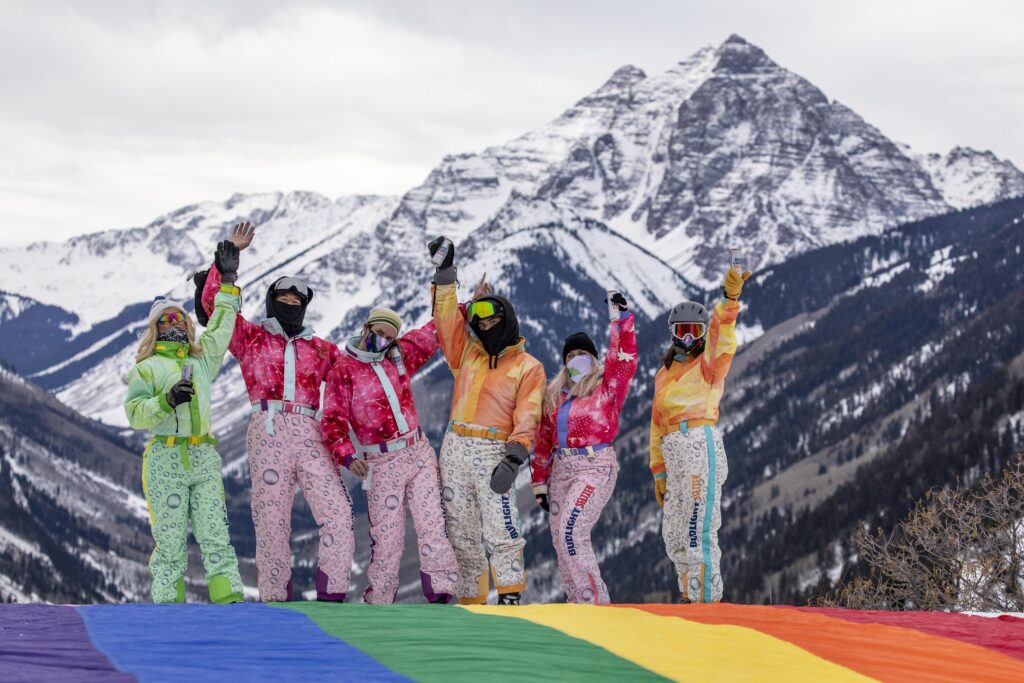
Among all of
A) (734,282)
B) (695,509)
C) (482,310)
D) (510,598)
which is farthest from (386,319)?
(695,509)

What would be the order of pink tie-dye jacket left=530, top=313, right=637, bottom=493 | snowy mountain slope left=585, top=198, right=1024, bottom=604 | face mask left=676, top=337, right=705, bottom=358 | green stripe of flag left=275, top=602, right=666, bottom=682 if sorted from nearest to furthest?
green stripe of flag left=275, top=602, right=666, bottom=682 → pink tie-dye jacket left=530, top=313, right=637, bottom=493 → face mask left=676, top=337, right=705, bottom=358 → snowy mountain slope left=585, top=198, right=1024, bottom=604

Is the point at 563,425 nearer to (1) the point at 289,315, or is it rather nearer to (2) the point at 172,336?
(1) the point at 289,315

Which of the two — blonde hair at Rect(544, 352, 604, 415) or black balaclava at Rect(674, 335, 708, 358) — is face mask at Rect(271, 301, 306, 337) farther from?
black balaclava at Rect(674, 335, 708, 358)

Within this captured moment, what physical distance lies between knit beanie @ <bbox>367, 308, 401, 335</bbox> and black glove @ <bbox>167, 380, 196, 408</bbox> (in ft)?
6.84

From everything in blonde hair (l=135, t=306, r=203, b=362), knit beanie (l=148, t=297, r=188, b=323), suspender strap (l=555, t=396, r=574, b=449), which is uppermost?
knit beanie (l=148, t=297, r=188, b=323)

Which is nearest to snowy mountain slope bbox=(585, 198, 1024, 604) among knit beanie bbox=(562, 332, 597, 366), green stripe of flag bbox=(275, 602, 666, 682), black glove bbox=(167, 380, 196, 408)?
knit beanie bbox=(562, 332, 597, 366)

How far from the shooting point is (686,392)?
13281 millimetres

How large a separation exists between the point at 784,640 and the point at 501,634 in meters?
2.31

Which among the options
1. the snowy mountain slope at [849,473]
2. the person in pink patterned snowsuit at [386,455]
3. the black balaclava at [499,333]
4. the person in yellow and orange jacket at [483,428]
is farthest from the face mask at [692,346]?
the snowy mountain slope at [849,473]

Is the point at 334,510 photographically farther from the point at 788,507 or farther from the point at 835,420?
the point at 835,420

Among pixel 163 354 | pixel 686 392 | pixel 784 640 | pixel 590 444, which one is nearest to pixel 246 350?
pixel 163 354

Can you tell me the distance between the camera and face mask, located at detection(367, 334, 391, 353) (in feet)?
41.0

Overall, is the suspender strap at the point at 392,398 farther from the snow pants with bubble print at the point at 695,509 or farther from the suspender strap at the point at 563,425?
the snow pants with bubble print at the point at 695,509

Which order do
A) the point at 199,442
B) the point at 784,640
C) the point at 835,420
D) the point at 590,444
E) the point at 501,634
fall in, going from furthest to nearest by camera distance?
the point at 835,420 < the point at 590,444 < the point at 199,442 < the point at 784,640 < the point at 501,634
